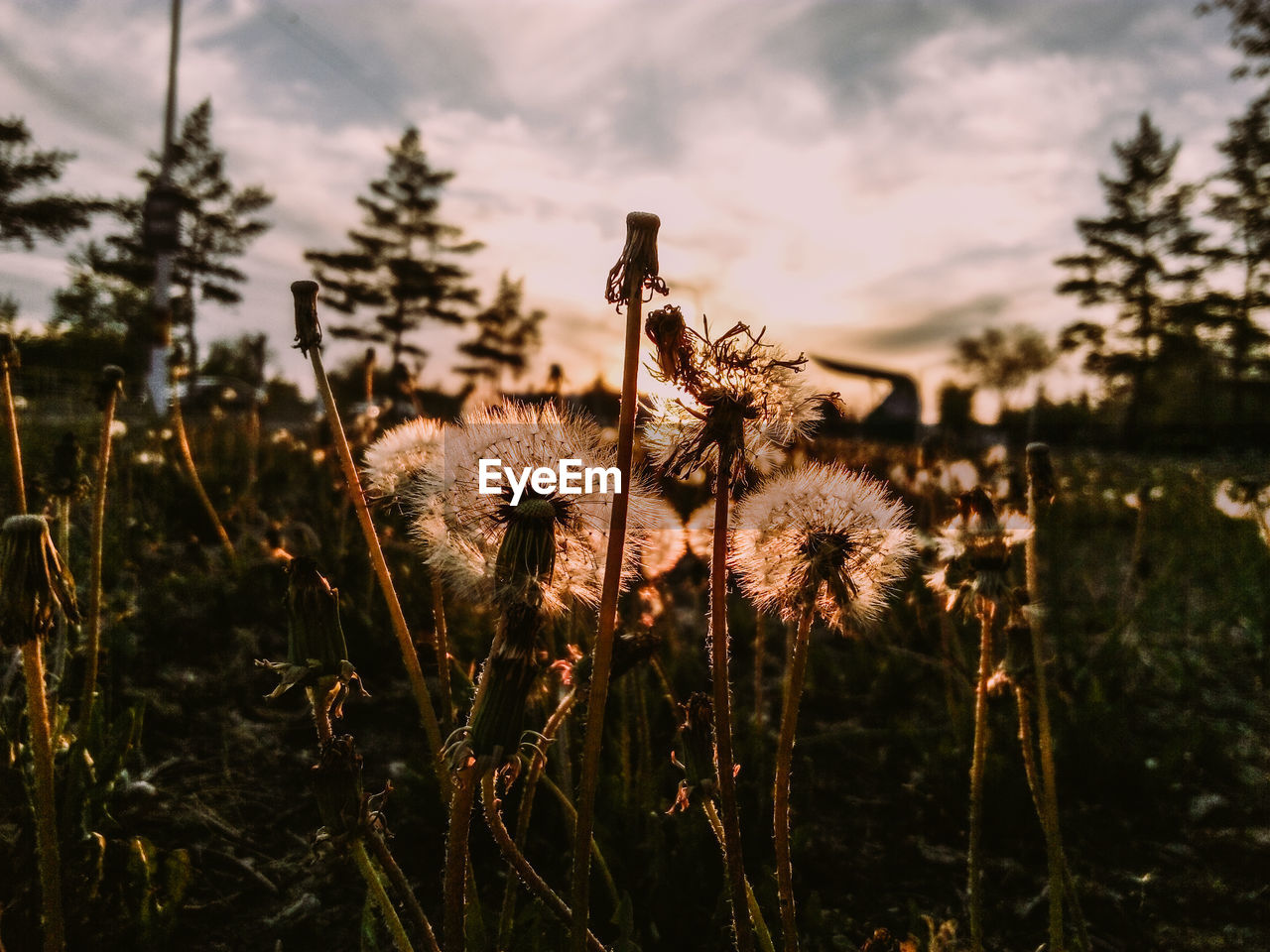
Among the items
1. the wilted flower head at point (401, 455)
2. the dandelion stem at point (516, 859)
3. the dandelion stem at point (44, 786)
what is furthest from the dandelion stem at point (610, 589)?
the dandelion stem at point (44, 786)

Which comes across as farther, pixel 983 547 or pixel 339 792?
pixel 983 547

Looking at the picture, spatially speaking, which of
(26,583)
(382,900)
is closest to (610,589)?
(382,900)

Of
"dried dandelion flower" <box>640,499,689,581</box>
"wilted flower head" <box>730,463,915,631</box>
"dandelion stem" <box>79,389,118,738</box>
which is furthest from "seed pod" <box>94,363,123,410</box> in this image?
"wilted flower head" <box>730,463,915,631</box>

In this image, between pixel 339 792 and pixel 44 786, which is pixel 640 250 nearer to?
pixel 339 792

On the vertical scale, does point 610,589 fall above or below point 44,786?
above

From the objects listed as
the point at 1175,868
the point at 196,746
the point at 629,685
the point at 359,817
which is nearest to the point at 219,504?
the point at 196,746
